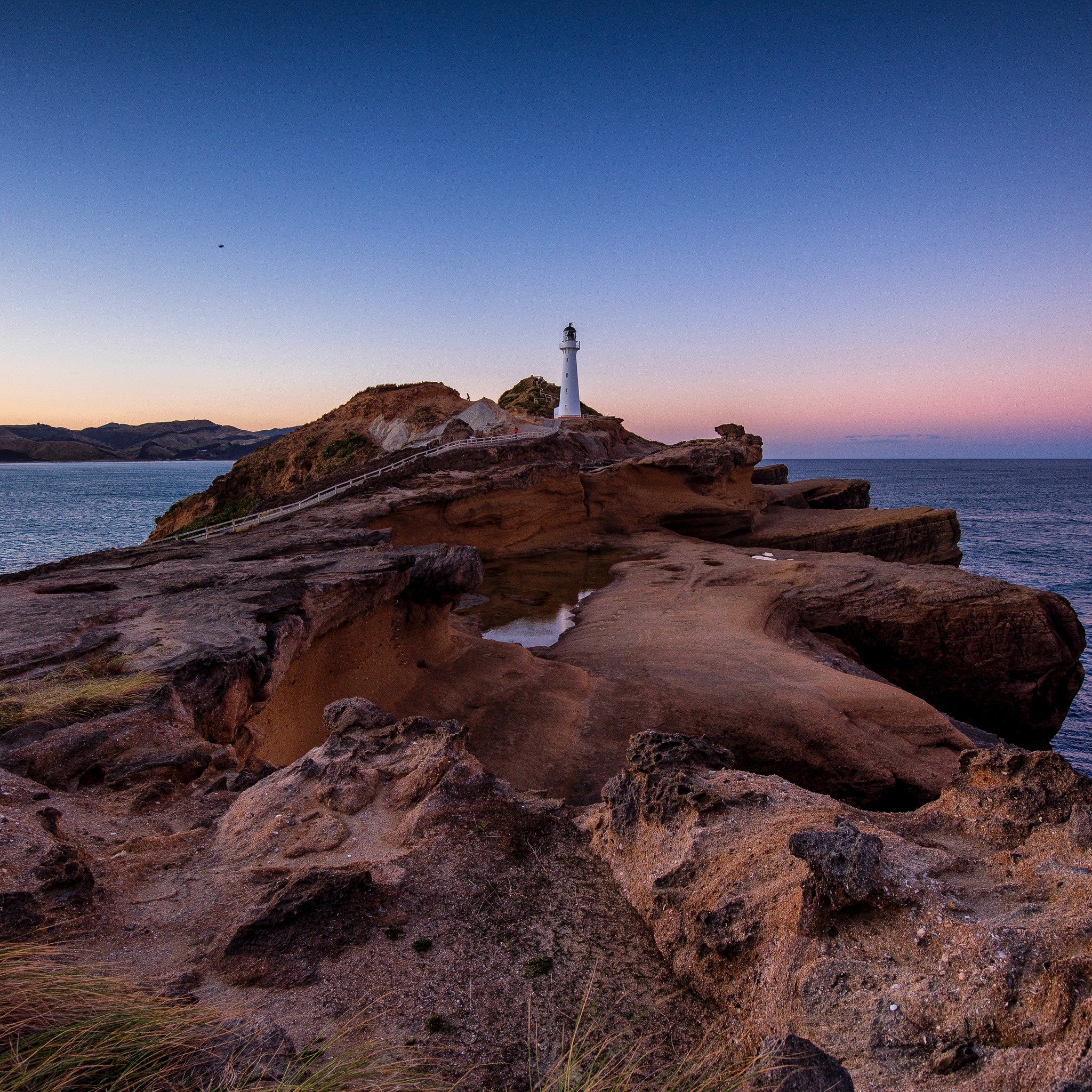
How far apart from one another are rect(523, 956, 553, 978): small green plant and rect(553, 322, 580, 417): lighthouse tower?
54.3 m

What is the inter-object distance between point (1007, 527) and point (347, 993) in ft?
215

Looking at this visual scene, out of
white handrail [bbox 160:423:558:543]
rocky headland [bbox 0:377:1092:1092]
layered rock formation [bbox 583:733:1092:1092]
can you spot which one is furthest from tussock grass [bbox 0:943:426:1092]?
white handrail [bbox 160:423:558:543]

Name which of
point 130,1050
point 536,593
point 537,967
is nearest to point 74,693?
point 130,1050

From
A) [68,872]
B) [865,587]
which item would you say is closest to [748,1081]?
[68,872]

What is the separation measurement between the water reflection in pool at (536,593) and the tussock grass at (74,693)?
10.2 m

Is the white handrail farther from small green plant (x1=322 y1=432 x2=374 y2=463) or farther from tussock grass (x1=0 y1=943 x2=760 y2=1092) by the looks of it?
tussock grass (x1=0 y1=943 x2=760 y2=1092)

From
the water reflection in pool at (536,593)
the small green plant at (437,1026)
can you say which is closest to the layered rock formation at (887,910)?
the small green plant at (437,1026)

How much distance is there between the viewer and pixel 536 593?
21781mm

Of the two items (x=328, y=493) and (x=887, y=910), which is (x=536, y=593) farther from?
(x=887, y=910)

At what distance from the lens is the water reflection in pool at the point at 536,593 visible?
18266mm

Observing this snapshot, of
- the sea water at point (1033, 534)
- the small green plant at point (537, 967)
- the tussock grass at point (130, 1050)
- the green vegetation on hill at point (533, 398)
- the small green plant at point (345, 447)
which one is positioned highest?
the green vegetation on hill at point (533, 398)

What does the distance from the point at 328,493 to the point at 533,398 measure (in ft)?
158

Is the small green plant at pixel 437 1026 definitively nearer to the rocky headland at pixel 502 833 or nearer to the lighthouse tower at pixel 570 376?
the rocky headland at pixel 502 833

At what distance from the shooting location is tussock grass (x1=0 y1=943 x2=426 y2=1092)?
93.2 inches
